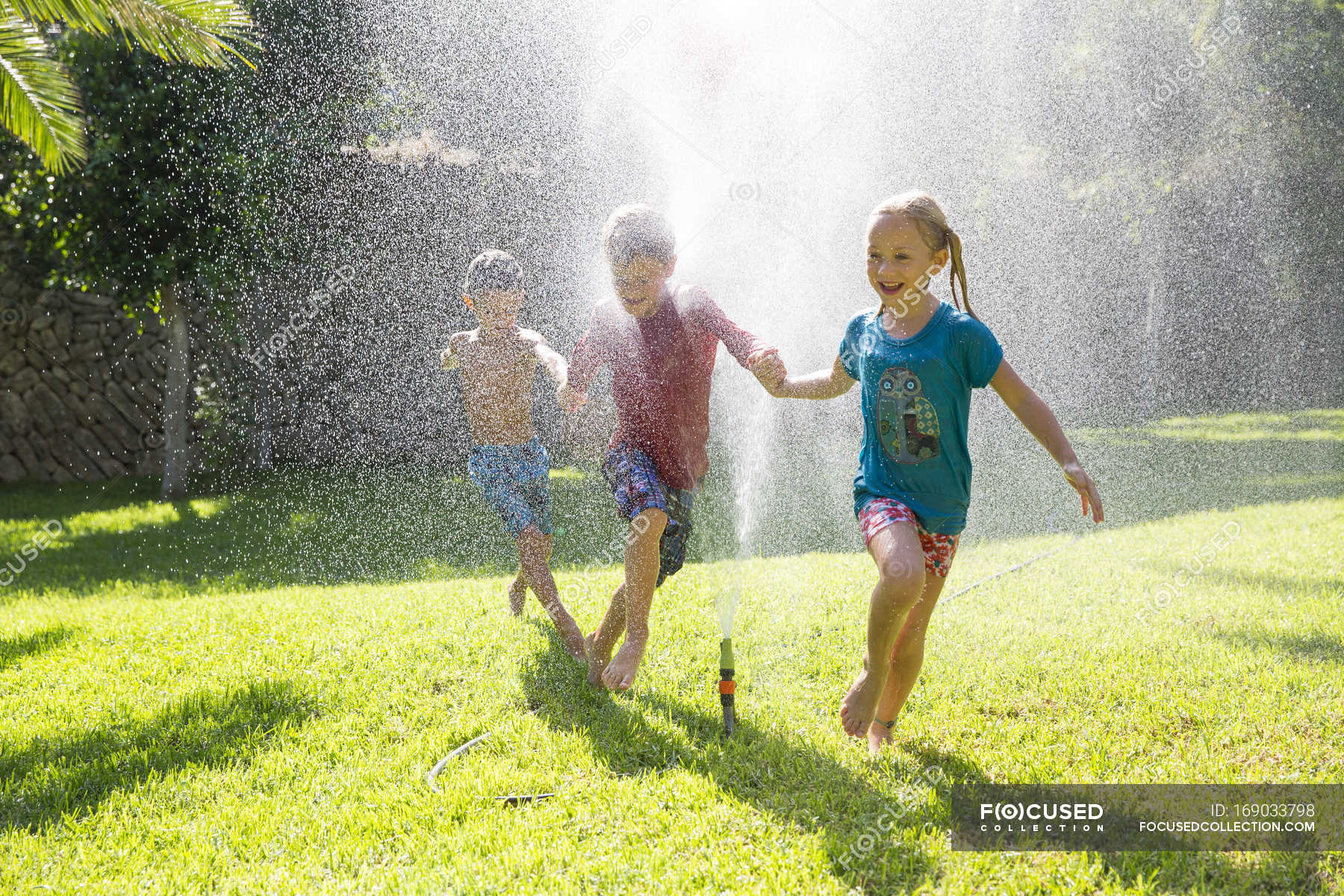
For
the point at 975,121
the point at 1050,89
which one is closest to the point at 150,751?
the point at 975,121

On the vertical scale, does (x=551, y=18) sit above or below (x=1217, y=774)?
above

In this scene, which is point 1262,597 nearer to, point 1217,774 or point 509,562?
point 1217,774

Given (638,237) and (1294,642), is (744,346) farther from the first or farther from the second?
(1294,642)

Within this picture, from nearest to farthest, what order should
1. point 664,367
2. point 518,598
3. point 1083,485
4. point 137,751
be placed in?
point 1083,485
point 137,751
point 664,367
point 518,598

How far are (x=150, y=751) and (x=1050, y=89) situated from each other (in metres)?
15.0

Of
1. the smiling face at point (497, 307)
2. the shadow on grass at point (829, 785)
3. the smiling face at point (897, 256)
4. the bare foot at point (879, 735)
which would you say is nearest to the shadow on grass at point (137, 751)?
the shadow on grass at point (829, 785)

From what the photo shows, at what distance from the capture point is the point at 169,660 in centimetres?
421

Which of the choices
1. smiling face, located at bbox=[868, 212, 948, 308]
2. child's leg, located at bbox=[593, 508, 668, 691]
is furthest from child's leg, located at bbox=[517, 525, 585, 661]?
smiling face, located at bbox=[868, 212, 948, 308]

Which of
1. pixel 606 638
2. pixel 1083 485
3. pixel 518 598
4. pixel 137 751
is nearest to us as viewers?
pixel 1083 485

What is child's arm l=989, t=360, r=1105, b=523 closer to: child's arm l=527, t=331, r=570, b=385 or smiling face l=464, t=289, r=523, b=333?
child's arm l=527, t=331, r=570, b=385

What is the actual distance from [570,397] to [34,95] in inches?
148

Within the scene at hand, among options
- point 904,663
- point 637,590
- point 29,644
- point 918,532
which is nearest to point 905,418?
point 918,532

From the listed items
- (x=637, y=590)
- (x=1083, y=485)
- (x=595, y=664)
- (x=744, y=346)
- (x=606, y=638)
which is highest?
(x=744, y=346)

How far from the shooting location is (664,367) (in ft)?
10.8
